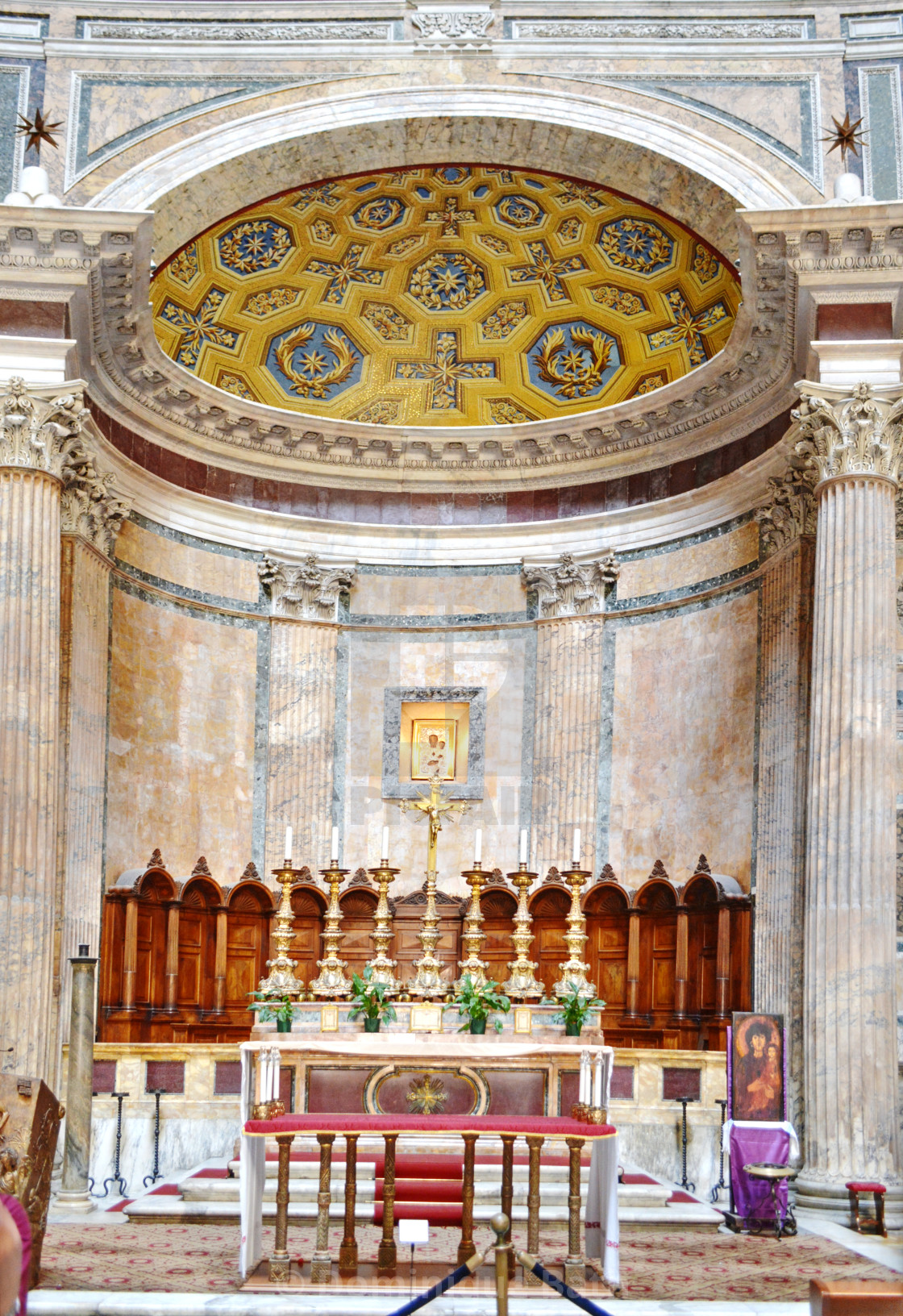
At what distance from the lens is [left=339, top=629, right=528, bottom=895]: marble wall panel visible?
2017 cm

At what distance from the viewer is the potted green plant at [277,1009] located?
13.0m

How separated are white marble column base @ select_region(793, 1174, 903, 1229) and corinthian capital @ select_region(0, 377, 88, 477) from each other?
9833 mm

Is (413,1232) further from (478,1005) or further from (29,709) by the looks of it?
(29,709)

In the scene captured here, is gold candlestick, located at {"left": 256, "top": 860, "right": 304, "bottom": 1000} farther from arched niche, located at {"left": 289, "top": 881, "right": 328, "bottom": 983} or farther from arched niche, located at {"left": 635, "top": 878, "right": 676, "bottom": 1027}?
arched niche, located at {"left": 635, "top": 878, "right": 676, "bottom": 1027}

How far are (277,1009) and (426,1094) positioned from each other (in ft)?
5.73

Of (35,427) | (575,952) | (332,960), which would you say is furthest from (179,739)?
(575,952)

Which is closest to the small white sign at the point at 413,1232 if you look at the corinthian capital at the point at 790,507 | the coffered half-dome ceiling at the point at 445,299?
the corinthian capital at the point at 790,507

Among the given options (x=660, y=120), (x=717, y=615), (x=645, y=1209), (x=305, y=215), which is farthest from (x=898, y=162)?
(x=645, y=1209)

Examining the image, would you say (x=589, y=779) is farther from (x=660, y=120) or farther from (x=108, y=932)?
(x=660, y=120)

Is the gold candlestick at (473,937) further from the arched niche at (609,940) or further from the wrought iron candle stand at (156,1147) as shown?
the arched niche at (609,940)

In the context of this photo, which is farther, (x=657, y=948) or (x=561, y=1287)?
(x=657, y=948)

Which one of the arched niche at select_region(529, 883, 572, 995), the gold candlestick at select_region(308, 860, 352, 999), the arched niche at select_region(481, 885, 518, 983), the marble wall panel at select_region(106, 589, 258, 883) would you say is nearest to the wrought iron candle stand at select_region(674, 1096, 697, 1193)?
the gold candlestick at select_region(308, 860, 352, 999)

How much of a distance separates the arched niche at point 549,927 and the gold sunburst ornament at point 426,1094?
702 cm

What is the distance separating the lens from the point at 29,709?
47.4 ft
